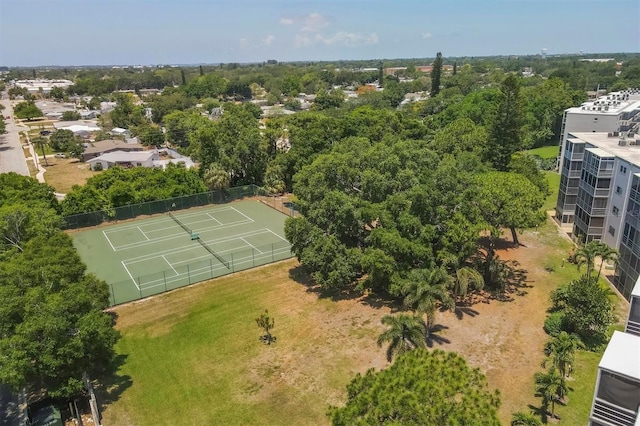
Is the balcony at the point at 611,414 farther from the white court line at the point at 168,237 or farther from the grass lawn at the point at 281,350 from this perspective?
the white court line at the point at 168,237

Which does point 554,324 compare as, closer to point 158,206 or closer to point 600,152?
point 600,152

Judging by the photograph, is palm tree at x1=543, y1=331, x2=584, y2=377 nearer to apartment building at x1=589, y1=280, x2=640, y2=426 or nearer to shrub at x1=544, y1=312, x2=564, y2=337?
shrub at x1=544, y1=312, x2=564, y2=337

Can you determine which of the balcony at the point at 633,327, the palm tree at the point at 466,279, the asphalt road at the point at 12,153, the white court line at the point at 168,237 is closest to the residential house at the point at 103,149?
the asphalt road at the point at 12,153

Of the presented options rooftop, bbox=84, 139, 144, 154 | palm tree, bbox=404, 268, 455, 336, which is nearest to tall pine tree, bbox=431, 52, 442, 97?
rooftop, bbox=84, 139, 144, 154

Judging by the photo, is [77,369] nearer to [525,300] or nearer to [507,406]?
[507,406]

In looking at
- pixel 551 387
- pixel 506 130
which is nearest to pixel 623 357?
pixel 551 387

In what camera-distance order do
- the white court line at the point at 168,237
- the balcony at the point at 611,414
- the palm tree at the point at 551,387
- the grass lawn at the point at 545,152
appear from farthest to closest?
the grass lawn at the point at 545,152 < the white court line at the point at 168,237 < the palm tree at the point at 551,387 < the balcony at the point at 611,414
